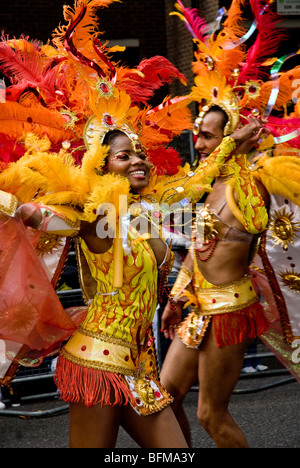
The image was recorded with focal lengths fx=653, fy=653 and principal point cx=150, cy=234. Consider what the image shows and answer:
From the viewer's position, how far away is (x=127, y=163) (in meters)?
2.79

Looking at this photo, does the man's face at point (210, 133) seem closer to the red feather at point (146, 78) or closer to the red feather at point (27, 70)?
the red feather at point (146, 78)

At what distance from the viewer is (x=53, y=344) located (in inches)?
113

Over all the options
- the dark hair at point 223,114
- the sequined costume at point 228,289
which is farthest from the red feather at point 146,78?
the dark hair at point 223,114

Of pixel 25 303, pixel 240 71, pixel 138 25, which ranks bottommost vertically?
pixel 138 25

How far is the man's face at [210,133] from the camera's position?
3974 mm

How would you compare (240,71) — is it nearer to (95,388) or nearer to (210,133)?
(210,133)

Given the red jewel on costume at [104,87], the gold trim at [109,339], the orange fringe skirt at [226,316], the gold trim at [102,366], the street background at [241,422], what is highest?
the red jewel on costume at [104,87]

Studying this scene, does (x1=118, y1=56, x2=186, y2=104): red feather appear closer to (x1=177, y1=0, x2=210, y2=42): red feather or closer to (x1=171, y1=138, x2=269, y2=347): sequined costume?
(x1=171, y1=138, x2=269, y2=347): sequined costume

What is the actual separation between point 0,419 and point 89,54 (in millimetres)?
3207

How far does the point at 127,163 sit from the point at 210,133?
132 cm

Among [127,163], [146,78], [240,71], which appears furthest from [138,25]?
[127,163]

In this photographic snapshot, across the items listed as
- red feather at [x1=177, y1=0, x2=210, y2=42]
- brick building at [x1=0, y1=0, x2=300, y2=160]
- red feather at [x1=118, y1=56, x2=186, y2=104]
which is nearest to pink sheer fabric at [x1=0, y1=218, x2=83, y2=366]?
red feather at [x1=118, y1=56, x2=186, y2=104]

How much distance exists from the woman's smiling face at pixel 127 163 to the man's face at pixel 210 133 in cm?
120

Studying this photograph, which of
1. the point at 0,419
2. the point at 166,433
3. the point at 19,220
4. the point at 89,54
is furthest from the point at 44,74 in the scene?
the point at 0,419
